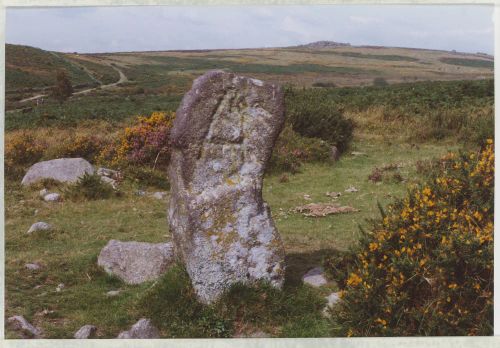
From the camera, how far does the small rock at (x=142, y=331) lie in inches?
241

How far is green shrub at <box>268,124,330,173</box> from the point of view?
51.3ft

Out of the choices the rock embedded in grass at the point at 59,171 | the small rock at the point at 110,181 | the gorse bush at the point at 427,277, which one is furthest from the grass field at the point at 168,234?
the gorse bush at the point at 427,277

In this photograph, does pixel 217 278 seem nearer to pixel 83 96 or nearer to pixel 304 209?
pixel 304 209

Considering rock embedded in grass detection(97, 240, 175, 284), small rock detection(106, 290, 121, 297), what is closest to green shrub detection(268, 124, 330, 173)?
rock embedded in grass detection(97, 240, 175, 284)

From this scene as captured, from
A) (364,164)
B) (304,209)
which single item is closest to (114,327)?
(304,209)

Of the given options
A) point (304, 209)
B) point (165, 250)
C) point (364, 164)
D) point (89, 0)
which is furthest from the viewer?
point (364, 164)

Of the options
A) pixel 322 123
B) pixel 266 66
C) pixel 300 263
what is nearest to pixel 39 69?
pixel 266 66

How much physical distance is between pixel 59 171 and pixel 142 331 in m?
9.53

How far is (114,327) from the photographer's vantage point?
254 inches

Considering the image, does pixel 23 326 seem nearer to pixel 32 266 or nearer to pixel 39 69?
pixel 32 266

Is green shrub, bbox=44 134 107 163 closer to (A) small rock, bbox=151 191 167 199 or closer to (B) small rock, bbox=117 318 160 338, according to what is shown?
(A) small rock, bbox=151 191 167 199

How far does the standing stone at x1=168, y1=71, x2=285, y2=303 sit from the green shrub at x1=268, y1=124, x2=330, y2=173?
352 inches

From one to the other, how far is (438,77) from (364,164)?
57166 mm

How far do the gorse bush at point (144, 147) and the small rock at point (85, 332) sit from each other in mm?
9393
